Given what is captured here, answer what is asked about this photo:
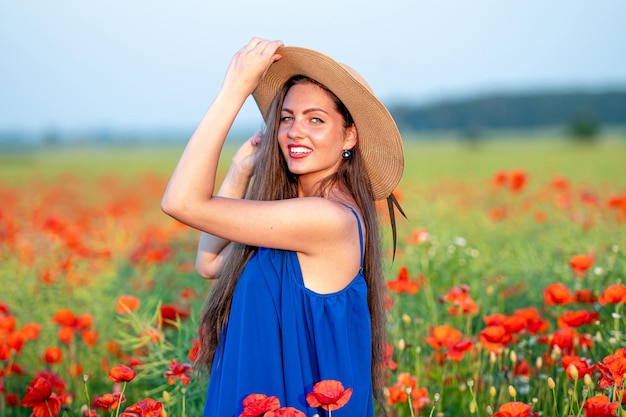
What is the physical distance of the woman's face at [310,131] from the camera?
2.04 m

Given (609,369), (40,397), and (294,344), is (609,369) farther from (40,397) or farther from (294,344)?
(40,397)

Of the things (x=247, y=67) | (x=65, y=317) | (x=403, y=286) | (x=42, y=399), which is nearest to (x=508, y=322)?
(x=403, y=286)

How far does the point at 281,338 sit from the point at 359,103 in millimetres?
683

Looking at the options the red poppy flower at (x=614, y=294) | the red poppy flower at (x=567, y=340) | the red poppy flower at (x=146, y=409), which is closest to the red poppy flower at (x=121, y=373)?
the red poppy flower at (x=146, y=409)

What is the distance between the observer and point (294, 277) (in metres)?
1.91

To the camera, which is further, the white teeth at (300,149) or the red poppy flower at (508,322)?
the red poppy flower at (508,322)

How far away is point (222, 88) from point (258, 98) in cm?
48

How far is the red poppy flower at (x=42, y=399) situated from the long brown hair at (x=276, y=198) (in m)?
0.42

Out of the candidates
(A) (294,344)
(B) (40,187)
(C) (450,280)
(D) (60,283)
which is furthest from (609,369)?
(B) (40,187)

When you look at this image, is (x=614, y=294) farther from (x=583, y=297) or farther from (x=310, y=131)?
(x=310, y=131)

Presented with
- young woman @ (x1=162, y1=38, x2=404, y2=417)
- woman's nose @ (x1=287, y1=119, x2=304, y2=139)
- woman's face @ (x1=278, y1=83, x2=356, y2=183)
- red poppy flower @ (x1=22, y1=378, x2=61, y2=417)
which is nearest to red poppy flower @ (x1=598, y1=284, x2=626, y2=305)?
young woman @ (x1=162, y1=38, x2=404, y2=417)

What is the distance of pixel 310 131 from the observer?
2037 millimetres

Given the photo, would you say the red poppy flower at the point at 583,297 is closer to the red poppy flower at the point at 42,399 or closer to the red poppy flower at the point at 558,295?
the red poppy flower at the point at 558,295

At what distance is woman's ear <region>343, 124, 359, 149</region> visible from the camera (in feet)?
7.08
